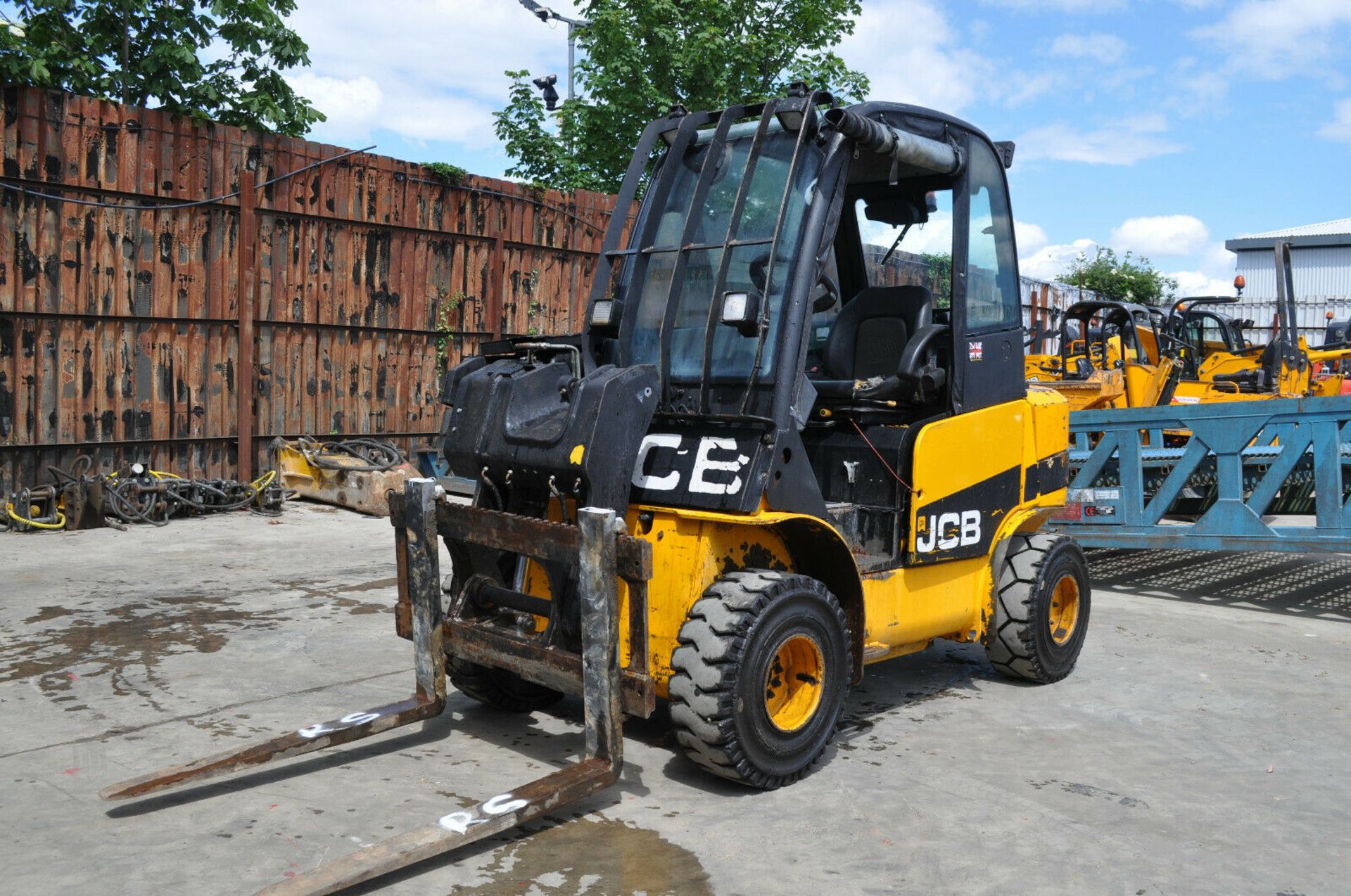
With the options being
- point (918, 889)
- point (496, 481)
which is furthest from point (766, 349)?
point (918, 889)

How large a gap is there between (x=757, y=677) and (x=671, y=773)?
673 mm

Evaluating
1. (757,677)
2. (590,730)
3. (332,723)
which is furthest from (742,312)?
(332,723)

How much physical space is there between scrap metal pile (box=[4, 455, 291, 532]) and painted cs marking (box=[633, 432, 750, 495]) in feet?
24.8

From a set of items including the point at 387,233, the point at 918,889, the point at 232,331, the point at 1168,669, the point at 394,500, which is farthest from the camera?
the point at 387,233

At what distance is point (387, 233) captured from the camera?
13.4 m

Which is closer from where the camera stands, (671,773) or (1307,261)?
(671,773)

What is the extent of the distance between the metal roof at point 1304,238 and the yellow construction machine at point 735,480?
143 feet

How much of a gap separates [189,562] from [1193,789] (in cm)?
738

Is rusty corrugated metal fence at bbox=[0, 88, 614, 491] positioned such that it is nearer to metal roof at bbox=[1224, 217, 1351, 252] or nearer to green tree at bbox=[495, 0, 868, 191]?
green tree at bbox=[495, 0, 868, 191]

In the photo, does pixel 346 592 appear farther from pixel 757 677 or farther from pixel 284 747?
Result: pixel 757 677

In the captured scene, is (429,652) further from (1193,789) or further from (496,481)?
(1193,789)

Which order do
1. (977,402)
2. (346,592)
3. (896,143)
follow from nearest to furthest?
1. (896,143)
2. (977,402)
3. (346,592)

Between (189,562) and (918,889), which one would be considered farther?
(189,562)

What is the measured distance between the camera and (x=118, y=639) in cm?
689
